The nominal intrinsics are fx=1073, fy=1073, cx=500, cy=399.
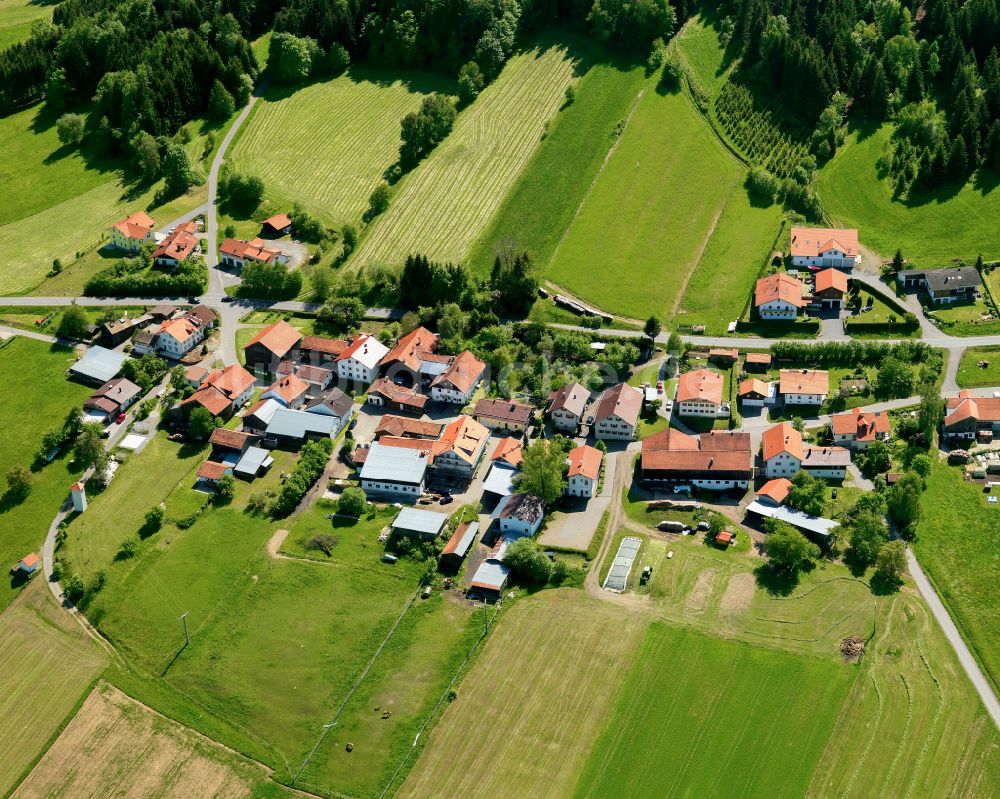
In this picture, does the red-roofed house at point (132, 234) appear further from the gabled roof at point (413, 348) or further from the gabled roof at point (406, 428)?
the gabled roof at point (406, 428)

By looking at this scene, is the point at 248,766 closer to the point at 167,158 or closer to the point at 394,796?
the point at 394,796

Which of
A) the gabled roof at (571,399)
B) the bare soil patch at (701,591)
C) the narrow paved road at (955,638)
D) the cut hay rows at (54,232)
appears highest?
the narrow paved road at (955,638)

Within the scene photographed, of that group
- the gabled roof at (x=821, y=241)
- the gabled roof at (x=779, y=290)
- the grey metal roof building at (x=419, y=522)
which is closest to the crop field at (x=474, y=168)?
the gabled roof at (x=779, y=290)

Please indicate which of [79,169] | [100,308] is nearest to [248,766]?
[100,308]

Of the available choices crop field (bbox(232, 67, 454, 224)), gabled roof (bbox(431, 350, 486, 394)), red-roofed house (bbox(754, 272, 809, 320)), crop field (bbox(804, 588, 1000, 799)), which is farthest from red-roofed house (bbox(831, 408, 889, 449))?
crop field (bbox(232, 67, 454, 224))

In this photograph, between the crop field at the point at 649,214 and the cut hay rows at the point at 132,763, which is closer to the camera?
the cut hay rows at the point at 132,763

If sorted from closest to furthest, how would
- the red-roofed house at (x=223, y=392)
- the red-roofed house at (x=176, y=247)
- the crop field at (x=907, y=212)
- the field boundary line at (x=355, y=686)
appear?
the field boundary line at (x=355, y=686), the red-roofed house at (x=223, y=392), the crop field at (x=907, y=212), the red-roofed house at (x=176, y=247)

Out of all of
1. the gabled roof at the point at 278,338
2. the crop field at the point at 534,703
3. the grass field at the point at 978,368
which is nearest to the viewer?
the crop field at the point at 534,703
